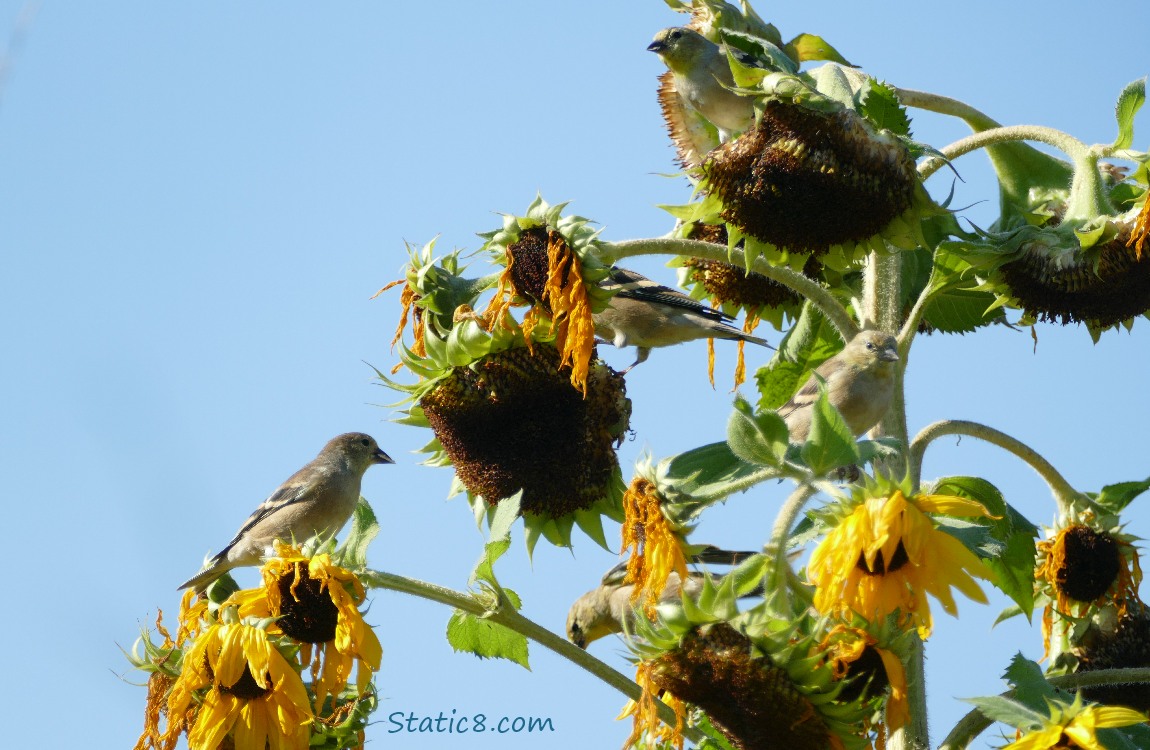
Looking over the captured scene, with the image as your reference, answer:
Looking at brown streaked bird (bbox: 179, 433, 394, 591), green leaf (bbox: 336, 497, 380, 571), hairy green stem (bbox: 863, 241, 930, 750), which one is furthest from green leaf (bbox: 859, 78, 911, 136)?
brown streaked bird (bbox: 179, 433, 394, 591)

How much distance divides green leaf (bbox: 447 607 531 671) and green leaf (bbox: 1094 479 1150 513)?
82.3 inches

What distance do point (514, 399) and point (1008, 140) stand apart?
6.24 feet

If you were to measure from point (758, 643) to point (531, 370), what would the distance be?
1.40 m

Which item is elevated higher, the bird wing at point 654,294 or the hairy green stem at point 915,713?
the bird wing at point 654,294

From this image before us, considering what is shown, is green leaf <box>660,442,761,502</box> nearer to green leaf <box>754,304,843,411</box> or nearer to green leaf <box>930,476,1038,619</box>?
green leaf <box>930,476,1038,619</box>

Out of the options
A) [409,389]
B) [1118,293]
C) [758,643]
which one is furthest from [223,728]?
[1118,293]

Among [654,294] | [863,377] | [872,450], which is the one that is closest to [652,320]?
[654,294]

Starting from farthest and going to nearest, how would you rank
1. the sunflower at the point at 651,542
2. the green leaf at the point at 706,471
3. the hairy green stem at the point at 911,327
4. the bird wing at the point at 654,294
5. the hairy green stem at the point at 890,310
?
1. the bird wing at the point at 654,294
2. the hairy green stem at the point at 890,310
3. the hairy green stem at the point at 911,327
4. the sunflower at the point at 651,542
5. the green leaf at the point at 706,471

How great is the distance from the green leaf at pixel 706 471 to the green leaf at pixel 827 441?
35cm

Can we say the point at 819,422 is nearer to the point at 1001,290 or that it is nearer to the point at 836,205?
the point at 836,205

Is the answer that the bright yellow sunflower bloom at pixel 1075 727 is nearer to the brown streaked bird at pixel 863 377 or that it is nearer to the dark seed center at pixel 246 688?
the brown streaked bird at pixel 863 377

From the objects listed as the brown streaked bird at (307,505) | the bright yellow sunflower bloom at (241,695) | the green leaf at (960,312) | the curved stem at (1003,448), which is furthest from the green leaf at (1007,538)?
the brown streaked bird at (307,505)

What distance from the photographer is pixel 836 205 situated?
176 inches

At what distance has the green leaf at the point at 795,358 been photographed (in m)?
5.82
